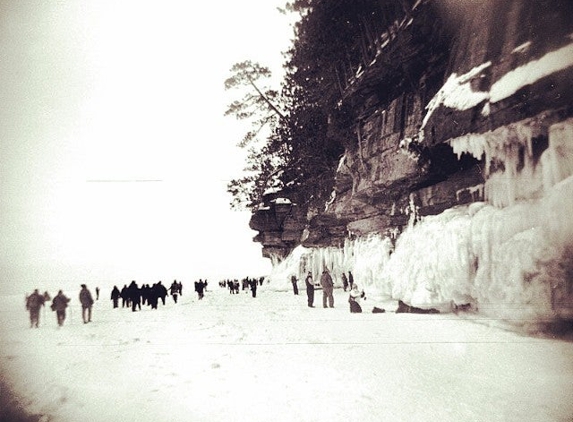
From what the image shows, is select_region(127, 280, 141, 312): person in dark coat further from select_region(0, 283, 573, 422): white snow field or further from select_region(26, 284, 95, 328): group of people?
select_region(0, 283, 573, 422): white snow field

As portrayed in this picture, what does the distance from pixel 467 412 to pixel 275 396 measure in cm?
268

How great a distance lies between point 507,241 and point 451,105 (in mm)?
4211

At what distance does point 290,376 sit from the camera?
4.79 meters

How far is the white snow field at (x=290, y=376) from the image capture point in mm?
3879

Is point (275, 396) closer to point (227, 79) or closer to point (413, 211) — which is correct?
point (413, 211)

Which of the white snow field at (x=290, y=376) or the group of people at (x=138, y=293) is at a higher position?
the white snow field at (x=290, y=376)

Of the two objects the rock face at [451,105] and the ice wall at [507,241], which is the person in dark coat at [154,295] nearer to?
the rock face at [451,105]

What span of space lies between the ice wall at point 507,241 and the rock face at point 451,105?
108 mm

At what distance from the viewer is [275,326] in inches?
337

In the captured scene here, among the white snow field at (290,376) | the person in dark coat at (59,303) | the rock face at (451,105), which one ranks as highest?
the rock face at (451,105)

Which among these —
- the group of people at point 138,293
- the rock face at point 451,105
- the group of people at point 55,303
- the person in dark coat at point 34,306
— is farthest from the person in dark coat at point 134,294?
the rock face at point 451,105

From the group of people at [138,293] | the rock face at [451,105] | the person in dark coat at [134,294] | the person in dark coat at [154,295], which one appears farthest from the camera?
the person in dark coat at [154,295]

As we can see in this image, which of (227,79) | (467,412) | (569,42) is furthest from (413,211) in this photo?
(227,79)

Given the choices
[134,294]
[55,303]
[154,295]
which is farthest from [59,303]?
[154,295]
